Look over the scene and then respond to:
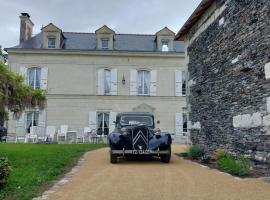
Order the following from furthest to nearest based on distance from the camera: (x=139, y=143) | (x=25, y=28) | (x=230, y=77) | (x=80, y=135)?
1. (x=25, y=28)
2. (x=80, y=135)
3. (x=139, y=143)
4. (x=230, y=77)

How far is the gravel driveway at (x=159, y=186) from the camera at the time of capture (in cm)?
534

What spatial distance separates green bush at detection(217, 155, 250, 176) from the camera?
25.3 feet

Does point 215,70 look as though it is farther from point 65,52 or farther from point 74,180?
point 65,52

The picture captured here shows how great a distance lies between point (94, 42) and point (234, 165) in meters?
18.5

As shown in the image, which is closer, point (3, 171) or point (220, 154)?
point (3, 171)

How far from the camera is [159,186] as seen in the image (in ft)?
20.2

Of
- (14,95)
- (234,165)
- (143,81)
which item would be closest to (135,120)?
(14,95)

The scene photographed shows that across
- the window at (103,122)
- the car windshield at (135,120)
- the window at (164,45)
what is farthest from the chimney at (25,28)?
the car windshield at (135,120)

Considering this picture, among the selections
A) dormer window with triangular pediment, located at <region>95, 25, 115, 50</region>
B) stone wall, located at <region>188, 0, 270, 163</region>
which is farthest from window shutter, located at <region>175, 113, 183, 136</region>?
stone wall, located at <region>188, 0, 270, 163</region>

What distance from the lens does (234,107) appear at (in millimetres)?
9172

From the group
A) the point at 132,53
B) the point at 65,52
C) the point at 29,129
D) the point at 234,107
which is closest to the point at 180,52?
the point at 132,53

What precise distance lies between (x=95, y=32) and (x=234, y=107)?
55.4 feet

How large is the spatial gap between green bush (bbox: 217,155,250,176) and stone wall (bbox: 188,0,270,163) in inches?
8.8

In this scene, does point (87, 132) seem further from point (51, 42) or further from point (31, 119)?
point (51, 42)
